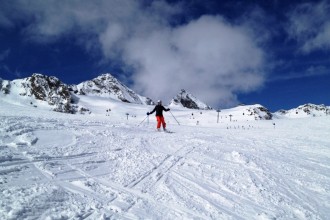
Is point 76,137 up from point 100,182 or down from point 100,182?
up

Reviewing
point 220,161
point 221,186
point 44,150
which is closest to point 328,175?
point 220,161

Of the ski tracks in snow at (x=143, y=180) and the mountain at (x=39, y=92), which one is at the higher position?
the mountain at (x=39, y=92)

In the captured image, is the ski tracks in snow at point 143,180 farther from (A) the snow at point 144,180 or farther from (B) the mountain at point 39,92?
(B) the mountain at point 39,92

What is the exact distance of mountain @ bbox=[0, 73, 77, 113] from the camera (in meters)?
108

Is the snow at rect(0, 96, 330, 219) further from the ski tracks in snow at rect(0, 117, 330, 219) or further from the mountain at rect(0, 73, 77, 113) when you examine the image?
the mountain at rect(0, 73, 77, 113)

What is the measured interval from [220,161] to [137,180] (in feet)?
13.1

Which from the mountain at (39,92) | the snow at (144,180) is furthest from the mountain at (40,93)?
the snow at (144,180)

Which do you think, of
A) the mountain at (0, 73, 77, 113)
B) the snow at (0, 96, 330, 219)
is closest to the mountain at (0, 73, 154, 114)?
the mountain at (0, 73, 77, 113)

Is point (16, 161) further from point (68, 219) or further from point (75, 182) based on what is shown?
point (68, 219)

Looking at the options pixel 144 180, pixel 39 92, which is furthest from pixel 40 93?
pixel 144 180

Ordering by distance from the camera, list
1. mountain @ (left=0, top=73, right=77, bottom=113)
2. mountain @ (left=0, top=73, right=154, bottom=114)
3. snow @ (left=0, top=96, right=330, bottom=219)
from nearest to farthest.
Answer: snow @ (left=0, top=96, right=330, bottom=219), mountain @ (left=0, top=73, right=154, bottom=114), mountain @ (left=0, top=73, right=77, bottom=113)

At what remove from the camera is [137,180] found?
7523 mm

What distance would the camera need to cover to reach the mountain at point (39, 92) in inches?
4233

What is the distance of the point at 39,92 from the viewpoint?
365 ft
